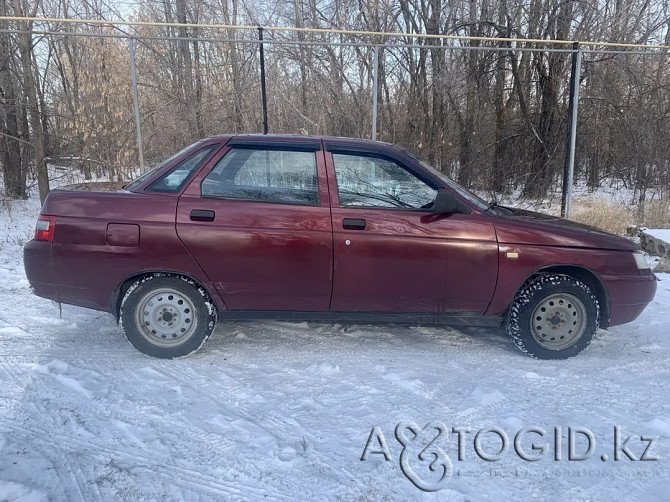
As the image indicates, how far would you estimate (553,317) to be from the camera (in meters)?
3.66

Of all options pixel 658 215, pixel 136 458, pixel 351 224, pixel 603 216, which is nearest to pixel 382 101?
pixel 603 216

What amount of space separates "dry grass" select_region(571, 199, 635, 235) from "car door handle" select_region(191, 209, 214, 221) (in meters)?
6.83

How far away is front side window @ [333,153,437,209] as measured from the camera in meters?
3.59

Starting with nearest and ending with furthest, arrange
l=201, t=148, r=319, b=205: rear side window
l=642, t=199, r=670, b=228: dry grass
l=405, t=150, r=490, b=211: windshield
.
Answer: l=201, t=148, r=319, b=205: rear side window < l=405, t=150, r=490, b=211: windshield < l=642, t=199, r=670, b=228: dry grass

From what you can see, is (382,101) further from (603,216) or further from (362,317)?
(362,317)

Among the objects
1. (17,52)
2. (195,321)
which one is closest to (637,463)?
(195,321)

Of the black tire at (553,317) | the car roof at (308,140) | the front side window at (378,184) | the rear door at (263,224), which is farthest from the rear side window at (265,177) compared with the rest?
the black tire at (553,317)

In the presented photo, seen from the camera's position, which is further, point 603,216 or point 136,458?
point 603,216

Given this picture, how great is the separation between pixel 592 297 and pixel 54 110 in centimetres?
1115

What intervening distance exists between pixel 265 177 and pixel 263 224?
41cm

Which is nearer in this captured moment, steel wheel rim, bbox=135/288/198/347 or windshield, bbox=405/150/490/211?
steel wheel rim, bbox=135/288/198/347

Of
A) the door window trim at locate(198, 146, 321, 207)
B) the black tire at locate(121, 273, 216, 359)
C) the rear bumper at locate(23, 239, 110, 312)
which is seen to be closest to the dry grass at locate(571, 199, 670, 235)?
the door window trim at locate(198, 146, 321, 207)

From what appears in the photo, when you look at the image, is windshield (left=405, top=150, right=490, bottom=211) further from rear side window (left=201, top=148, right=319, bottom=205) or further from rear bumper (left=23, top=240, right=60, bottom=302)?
rear bumper (left=23, top=240, right=60, bottom=302)

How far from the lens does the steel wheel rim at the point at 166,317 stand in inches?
140
